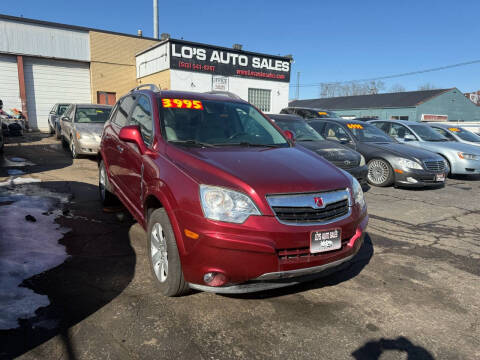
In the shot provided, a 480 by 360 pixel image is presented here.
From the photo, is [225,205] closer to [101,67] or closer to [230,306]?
[230,306]

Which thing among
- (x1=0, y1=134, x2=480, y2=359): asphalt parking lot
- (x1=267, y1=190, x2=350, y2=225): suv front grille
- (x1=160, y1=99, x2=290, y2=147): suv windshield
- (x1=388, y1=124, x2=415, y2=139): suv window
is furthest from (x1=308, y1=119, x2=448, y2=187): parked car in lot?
(x1=267, y1=190, x2=350, y2=225): suv front grille

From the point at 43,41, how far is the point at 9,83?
Answer: 10.1ft

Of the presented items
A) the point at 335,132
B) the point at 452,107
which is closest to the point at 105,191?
the point at 335,132

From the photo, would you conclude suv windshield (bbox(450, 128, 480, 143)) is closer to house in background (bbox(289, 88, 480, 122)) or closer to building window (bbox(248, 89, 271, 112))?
building window (bbox(248, 89, 271, 112))

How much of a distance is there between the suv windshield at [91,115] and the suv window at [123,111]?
528 cm

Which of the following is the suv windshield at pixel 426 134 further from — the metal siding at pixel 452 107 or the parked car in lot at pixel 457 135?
the metal siding at pixel 452 107

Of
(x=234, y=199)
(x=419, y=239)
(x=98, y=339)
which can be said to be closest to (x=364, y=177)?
(x=419, y=239)

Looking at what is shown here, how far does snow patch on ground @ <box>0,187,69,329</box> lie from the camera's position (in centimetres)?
261

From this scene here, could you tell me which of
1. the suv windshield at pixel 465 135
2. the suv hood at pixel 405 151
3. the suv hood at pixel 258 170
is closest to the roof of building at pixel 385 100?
the suv windshield at pixel 465 135

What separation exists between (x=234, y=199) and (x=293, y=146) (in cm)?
160

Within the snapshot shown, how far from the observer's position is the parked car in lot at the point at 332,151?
6590 millimetres

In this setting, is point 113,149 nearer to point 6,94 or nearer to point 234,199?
point 234,199

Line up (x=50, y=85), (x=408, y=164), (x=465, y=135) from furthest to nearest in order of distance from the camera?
(x=50, y=85)
(x=465, y=135)
(x=408, y=164)

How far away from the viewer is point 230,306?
2.76 meters
